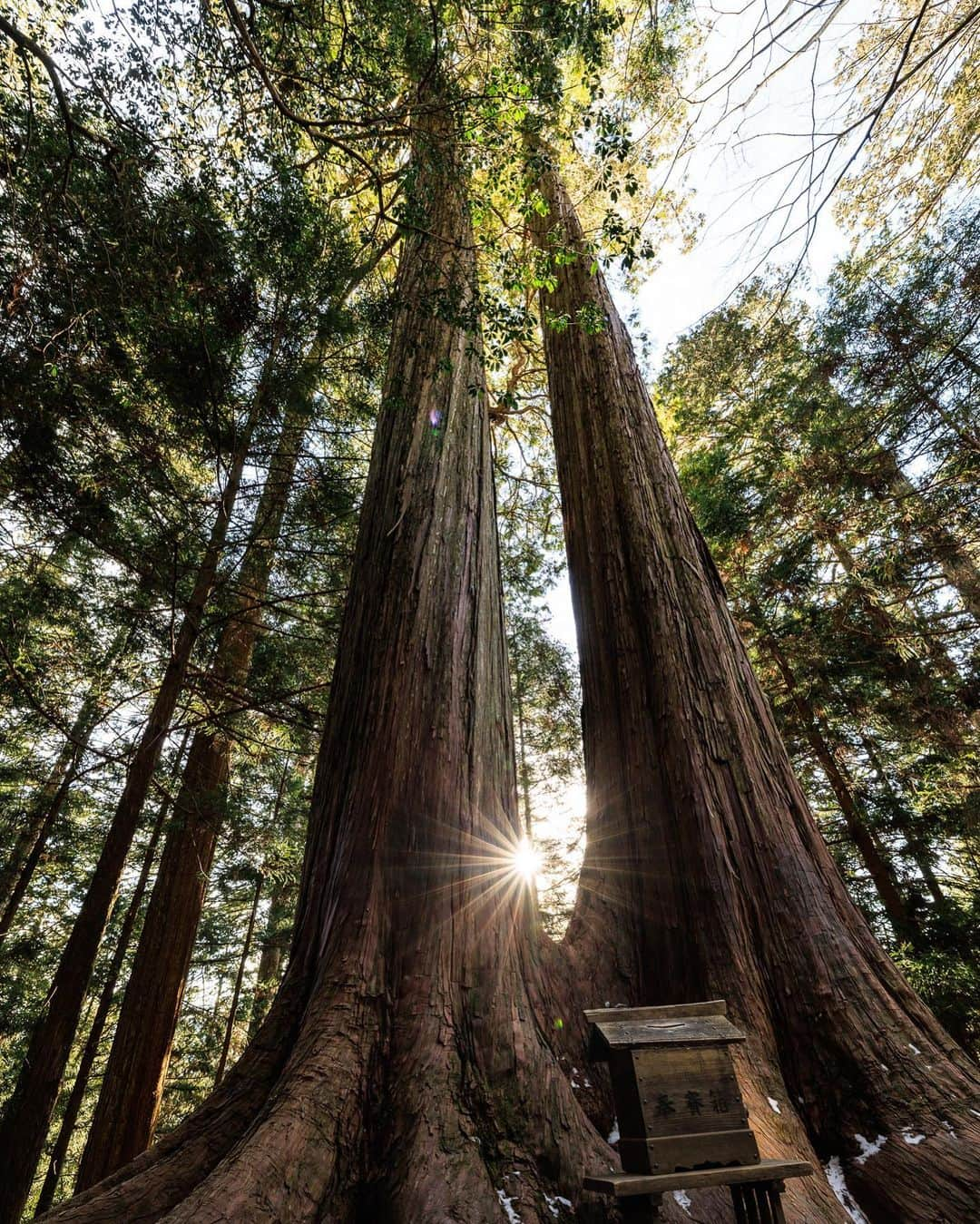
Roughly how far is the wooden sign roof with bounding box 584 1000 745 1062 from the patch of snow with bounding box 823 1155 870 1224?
2.00ft

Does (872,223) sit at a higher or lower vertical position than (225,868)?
higher

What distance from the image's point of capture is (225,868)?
10.5m

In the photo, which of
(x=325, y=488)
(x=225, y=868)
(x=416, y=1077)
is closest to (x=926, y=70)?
(x=325, y=488)

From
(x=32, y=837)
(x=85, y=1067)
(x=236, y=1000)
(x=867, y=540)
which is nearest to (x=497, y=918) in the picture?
(x=867, y=540)

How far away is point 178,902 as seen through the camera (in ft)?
15.5

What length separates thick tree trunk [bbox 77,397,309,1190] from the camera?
12.8 feet

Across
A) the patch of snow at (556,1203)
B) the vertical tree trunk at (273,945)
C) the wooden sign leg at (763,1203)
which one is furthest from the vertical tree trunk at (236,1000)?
the wooden sign leg at (763,1203)

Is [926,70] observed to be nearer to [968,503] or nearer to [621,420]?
[968,503]

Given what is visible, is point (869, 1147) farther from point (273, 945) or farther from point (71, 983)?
point (273, 945)

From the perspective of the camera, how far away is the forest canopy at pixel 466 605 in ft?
5.19

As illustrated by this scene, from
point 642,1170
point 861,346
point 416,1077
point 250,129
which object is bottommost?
point 642,1170

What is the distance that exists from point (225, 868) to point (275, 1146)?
1087 cm

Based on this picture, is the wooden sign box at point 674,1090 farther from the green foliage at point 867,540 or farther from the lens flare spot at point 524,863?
the green foliage at point 867,540

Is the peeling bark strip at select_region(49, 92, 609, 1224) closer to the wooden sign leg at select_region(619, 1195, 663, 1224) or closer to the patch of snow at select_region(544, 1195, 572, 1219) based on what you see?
the patch of snow at select_region(544, 1195, 572, 1219)
